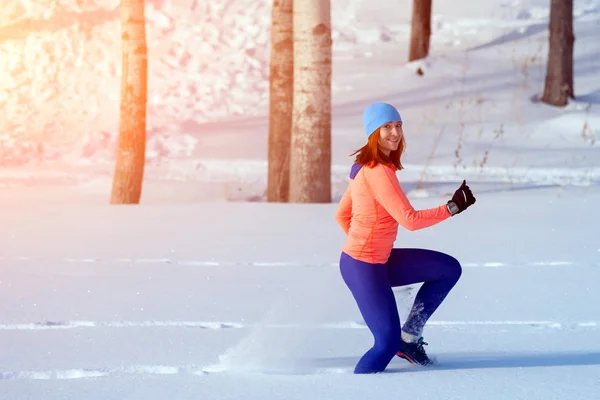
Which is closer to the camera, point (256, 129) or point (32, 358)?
point (32, 358)

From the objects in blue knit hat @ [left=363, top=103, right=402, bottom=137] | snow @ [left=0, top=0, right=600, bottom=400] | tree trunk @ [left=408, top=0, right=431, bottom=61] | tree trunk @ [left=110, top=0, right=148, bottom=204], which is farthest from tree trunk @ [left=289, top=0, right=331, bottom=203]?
tree trunk @ [left=408, top=0, right=431, bottom=61]

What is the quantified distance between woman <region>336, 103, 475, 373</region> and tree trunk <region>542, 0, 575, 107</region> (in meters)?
14.8

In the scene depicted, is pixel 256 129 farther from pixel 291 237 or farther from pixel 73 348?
pixel 73 348

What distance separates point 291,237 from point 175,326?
3.74 m


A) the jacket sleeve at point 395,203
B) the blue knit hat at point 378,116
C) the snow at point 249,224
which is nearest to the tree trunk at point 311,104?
the snow at point 249,224

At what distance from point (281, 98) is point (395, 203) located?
8.27m

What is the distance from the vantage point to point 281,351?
596cm

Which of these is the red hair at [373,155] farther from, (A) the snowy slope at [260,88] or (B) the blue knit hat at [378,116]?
(A) the snowy slope at [260,88]

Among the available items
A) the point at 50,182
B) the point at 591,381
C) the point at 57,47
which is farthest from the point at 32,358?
the point at 57,47

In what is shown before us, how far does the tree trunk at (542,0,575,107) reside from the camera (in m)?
19.4

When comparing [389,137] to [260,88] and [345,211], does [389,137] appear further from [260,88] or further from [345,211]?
[260,88]

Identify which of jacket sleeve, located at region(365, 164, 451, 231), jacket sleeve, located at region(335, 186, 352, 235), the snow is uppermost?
jacket sleeve, located at region(365, 164, 451, 231)

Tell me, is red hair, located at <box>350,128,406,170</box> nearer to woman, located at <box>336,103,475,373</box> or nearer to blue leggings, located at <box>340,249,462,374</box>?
woman, located at <box>336,103,475,373</box>

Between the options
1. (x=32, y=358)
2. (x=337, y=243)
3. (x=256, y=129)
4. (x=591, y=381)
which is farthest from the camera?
(x=256, y=129)
